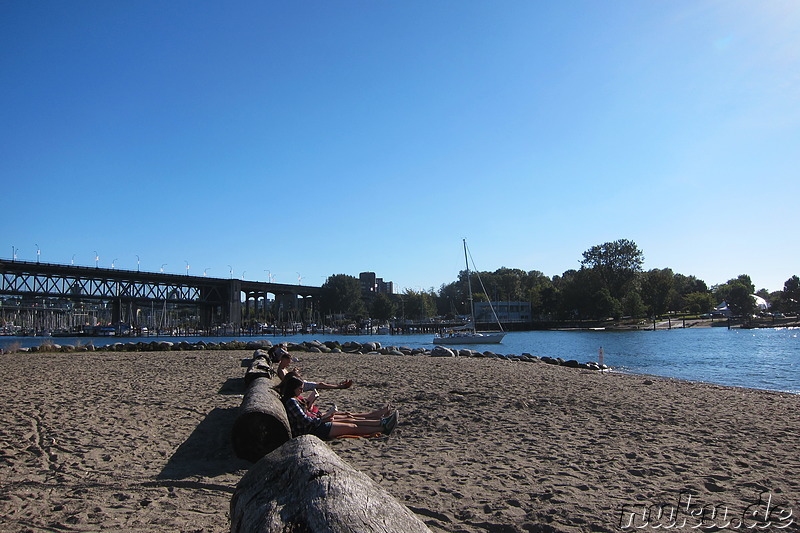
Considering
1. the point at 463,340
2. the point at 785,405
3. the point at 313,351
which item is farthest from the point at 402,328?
the point at 785,405

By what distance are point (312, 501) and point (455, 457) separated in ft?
15.9

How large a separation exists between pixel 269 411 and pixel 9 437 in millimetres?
4040

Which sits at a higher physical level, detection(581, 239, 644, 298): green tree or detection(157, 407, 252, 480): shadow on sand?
detection(581, 239, 644, 298): green tree

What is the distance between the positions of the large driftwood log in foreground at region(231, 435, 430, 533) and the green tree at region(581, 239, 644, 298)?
478 feet

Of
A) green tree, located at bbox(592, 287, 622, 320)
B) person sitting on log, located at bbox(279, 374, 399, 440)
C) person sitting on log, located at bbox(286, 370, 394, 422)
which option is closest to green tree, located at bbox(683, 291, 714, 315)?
green tree, located at bbox(592, 287, 622, 320)

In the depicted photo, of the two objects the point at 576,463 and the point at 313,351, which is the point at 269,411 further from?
the point at 313,351

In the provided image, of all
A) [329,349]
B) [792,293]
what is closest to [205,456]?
[329,349]

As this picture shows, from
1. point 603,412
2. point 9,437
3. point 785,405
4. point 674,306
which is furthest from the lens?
point 674,306

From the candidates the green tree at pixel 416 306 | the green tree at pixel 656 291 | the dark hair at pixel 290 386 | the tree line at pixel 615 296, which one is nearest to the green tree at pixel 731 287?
the tree line at pixel 615 296

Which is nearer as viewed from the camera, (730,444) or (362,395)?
(730,444)

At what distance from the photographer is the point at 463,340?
65.9 metres

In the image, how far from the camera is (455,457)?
775 cm

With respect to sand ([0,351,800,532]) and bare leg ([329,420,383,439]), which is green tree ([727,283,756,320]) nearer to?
sand ([0,351,800,532])

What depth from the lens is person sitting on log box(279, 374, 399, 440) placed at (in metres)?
8.56
